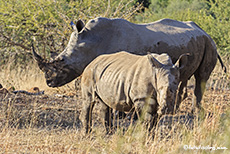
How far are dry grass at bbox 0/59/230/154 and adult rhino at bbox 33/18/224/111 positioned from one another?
0.67 metres

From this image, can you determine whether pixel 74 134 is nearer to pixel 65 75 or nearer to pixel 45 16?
pixel 65 75

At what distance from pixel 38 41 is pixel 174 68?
27.9 feet

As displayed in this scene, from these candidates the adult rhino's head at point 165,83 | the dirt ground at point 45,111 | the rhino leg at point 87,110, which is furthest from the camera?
the dirt ground at point 45,111

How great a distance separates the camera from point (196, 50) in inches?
312

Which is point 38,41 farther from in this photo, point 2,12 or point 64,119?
point 64,119

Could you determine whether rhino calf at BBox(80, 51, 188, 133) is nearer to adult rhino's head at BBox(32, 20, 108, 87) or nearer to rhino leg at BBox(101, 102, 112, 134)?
rhino leg at BBox(101, 102, 112, 134)

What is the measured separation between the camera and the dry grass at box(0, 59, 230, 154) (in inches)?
169

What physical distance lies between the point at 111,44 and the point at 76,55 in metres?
0.63

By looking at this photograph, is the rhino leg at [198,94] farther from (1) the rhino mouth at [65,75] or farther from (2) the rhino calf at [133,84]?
(2) the rhino calf at [133,84]

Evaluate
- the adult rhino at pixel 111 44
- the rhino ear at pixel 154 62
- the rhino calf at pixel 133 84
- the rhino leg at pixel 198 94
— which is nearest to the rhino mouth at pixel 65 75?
the adult rhino at pixel 111 44

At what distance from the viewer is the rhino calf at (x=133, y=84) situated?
4574 millimetres

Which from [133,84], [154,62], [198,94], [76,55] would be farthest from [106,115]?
[198,94]

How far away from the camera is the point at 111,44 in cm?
708

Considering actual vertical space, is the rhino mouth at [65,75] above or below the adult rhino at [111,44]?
below
